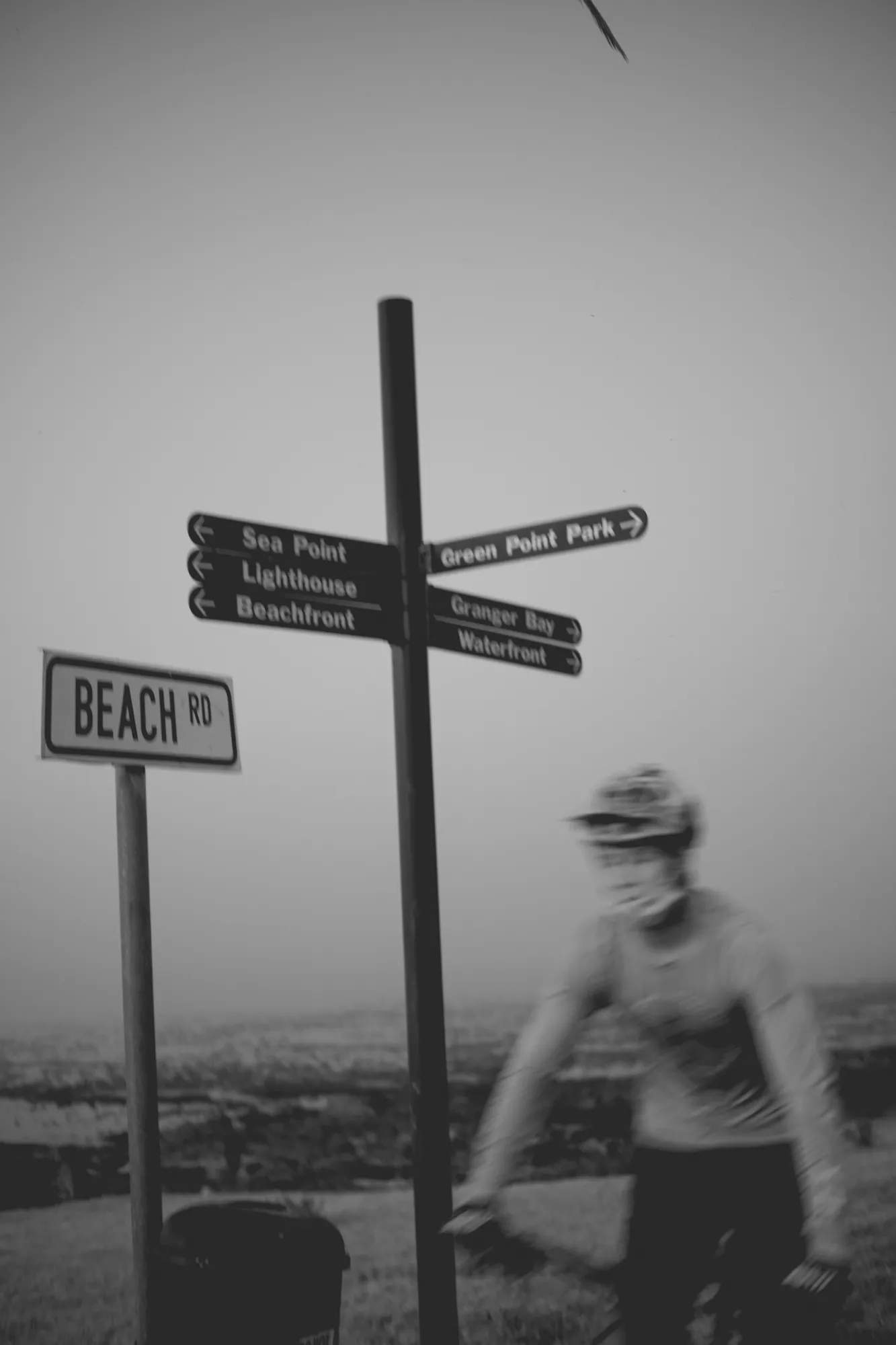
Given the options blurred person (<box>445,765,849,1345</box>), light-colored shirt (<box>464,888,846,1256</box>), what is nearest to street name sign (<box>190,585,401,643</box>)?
blurred person (<box>445,765,849,1345</box>)

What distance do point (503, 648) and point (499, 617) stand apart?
0.11 m

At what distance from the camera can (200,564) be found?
347 cm

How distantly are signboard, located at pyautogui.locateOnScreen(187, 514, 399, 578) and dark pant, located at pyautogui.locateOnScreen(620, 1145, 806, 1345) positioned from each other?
6.38 feet

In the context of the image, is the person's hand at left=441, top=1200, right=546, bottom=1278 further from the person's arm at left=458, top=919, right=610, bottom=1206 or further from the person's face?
the person's face

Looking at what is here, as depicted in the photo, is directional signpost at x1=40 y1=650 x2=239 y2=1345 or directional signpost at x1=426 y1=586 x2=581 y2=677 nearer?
directional signpost at x1=40 y1=650 x2=239 y2=1345

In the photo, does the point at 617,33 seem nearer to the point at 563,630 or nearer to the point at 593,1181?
the point at 563,630

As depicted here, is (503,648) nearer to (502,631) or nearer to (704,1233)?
(502,631)

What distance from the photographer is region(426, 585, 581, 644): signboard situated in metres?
3.88

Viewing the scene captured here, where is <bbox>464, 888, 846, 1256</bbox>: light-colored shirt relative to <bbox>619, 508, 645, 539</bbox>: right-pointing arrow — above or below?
below

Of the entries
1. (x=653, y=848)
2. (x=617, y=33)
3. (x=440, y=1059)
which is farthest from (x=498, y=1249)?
(x=617, y=33)

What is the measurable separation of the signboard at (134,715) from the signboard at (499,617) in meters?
0.72

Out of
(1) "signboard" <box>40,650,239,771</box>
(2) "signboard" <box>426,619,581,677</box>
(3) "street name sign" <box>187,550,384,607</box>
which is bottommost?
(1) "signboard" <box>40,650,239,771</box>

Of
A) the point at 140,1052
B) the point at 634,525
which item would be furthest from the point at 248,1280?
the point at 634,525

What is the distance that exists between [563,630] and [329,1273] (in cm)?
221
